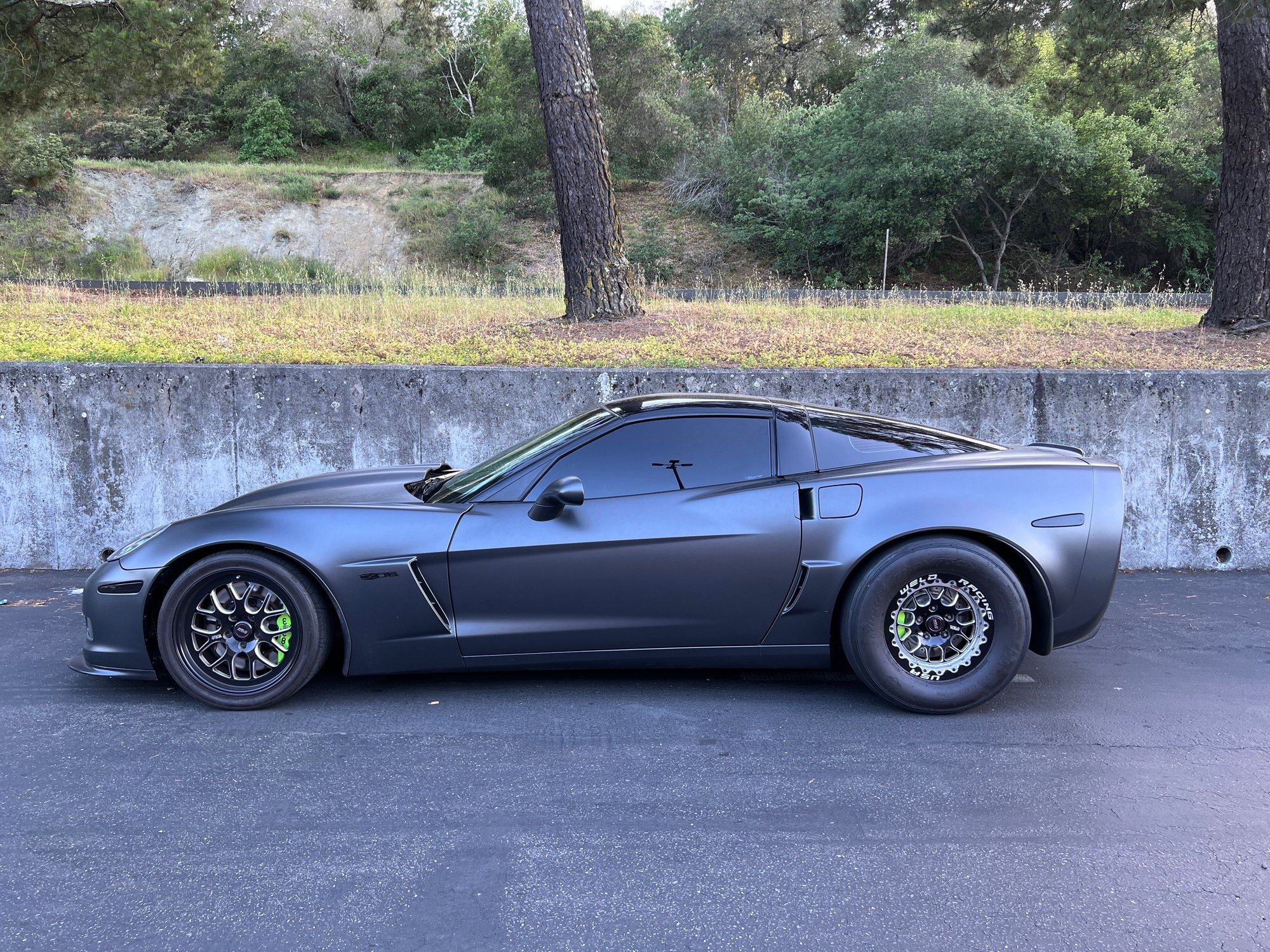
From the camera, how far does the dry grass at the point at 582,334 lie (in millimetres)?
8086

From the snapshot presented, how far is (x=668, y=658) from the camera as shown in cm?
429

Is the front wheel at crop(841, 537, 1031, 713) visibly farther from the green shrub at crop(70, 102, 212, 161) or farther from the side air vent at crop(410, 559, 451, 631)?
the green shrub at crop(70, 102, 212, 161)

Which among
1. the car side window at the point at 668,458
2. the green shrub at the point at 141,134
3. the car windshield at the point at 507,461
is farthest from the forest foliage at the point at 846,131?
the car windshield at the point at 507,461

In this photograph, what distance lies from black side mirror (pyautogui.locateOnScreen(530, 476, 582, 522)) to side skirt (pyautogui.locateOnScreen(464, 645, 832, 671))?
0.60 metres

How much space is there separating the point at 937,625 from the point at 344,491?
281 cm

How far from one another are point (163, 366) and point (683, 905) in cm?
600

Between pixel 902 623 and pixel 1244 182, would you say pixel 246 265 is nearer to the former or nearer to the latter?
pixel 1244 182

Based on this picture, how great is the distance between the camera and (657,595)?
419 centimetres

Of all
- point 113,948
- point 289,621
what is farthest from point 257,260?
point 113,948

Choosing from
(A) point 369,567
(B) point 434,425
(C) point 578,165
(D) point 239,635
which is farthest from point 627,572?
(C) point 578,165

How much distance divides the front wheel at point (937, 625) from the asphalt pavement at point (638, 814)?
15 cm

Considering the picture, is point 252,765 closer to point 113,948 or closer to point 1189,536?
point 113,948

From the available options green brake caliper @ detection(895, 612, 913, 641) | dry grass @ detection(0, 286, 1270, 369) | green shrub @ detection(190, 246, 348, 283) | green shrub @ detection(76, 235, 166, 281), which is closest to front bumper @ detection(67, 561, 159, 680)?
green brake caliper @ detection(895, 612, 913, 641)

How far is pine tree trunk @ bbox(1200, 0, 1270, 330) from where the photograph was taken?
→ 29.3 ft
